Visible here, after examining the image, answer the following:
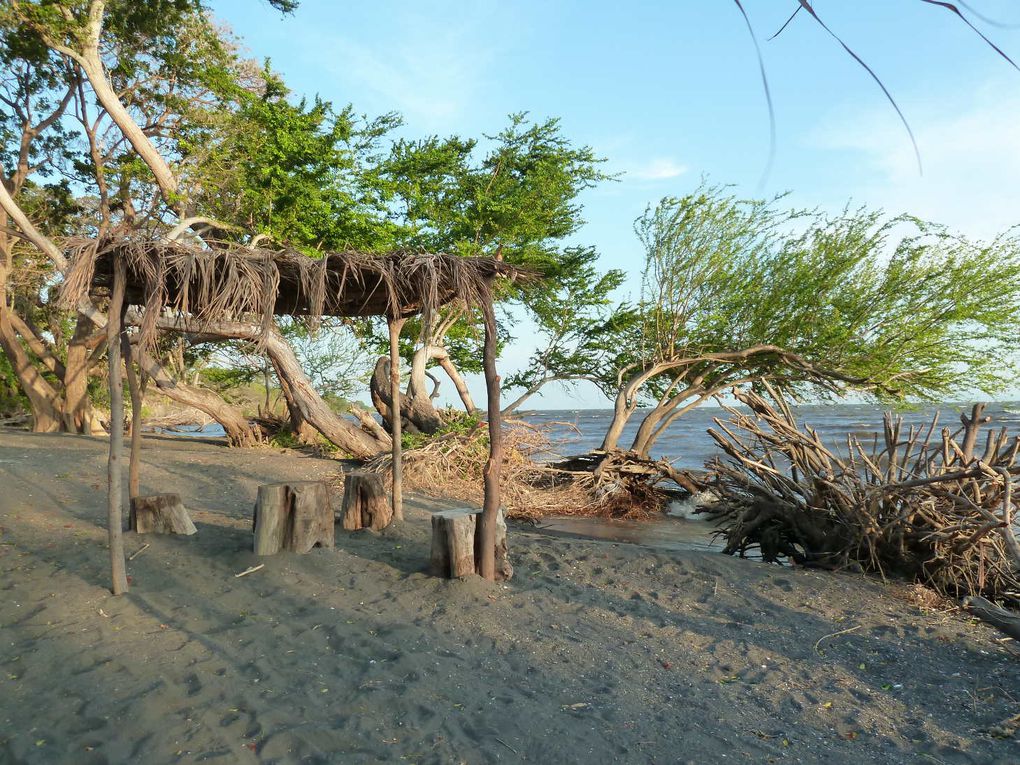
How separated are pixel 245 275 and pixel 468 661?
3.35m

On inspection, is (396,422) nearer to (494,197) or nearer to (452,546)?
(452,546)

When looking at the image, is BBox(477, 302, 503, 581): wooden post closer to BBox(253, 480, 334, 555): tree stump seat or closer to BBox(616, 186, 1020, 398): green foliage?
BBox(253, 480, 334, 555): tree stump seat

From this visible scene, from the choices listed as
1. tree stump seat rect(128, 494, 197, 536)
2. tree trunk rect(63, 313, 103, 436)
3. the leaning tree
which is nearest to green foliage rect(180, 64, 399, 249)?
the leaning tree

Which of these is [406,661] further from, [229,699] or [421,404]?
[421,404]

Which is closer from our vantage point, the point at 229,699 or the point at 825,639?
the point at 229,699

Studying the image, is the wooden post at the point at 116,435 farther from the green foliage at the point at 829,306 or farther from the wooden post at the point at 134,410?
the green foliage at the point at 829,306

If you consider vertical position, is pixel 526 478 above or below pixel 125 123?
below

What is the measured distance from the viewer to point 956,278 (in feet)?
40.4

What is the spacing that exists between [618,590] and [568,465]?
7.13m

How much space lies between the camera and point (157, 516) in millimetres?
6473

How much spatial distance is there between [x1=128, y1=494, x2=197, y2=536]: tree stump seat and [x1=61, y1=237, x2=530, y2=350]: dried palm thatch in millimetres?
1866

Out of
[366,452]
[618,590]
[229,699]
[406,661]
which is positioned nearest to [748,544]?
[618,590]

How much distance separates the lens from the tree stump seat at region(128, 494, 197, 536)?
6457mm

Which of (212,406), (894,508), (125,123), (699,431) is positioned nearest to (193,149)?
(125,123)
